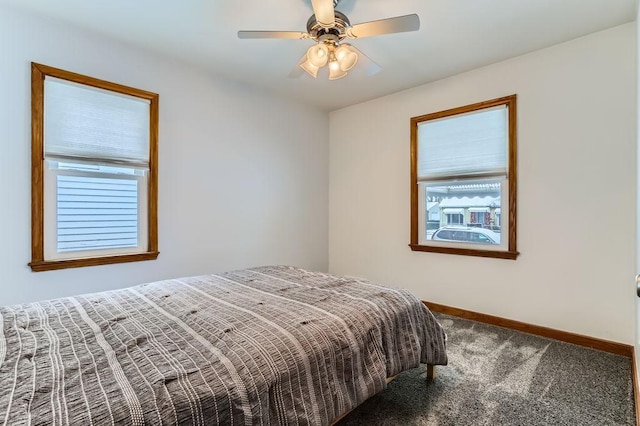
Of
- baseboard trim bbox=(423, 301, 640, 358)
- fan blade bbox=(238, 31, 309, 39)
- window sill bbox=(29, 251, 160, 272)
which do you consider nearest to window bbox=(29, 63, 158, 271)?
window sill bbox=(29, 251, 160, 272)

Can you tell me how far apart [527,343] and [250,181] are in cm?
296

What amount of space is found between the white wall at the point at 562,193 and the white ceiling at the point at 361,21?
207 millimetres

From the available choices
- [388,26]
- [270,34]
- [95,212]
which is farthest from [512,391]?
[95,212]

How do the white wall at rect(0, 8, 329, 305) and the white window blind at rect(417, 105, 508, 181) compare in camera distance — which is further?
the white window blind at rect(417, 105, 508, 181)

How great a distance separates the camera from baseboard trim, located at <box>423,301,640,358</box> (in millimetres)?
2393

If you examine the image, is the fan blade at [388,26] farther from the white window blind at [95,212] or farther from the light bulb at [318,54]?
the white window blind at [95,212]

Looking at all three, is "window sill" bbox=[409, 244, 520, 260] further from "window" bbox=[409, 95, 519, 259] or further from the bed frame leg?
the bed frame leg

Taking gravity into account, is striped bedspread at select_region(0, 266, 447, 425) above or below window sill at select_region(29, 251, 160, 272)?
below

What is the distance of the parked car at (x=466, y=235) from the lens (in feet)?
10.00

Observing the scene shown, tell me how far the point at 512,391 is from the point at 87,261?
3068 mm

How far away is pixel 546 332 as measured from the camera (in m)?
2.71

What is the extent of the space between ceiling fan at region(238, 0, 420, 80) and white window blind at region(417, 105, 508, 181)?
4.22 feet

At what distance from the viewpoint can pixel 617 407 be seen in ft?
5.82

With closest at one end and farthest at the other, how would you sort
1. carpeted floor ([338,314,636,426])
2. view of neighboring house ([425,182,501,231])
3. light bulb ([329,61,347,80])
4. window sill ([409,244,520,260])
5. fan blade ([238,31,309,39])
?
1. carpeted floor ([338,314,636,426])
2. fan blade ([238,31,309,39])
3. light bulb ([329,61,347,80])
4. window sill ([409,244,520,260])
5. view of neighboring house ([425,182,501,231])
